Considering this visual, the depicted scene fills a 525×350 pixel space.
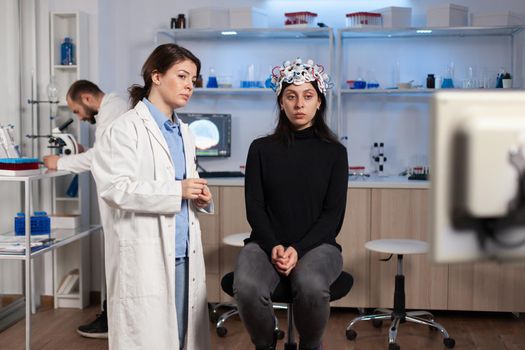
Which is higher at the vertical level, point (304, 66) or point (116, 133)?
point (304, 66)

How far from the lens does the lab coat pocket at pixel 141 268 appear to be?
7.76 feet

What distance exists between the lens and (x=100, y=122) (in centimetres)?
357

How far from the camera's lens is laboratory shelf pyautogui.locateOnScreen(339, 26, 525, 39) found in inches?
174

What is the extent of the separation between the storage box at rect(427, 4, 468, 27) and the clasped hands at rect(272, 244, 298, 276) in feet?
7.87

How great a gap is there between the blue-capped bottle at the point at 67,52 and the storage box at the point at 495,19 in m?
2.49

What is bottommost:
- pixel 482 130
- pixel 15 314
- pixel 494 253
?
pixel 15 314

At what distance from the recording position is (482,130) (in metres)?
0.87

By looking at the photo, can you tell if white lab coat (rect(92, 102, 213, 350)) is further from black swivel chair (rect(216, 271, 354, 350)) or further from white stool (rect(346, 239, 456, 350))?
white stool (rect(346, 239, 456, 350))

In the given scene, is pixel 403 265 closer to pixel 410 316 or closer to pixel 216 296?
pixel 410 316

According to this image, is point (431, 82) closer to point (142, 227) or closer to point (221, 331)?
point (221, 331)

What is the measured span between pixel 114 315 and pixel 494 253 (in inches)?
68.8

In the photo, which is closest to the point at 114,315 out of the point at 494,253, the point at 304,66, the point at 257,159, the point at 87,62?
the point at 257,159

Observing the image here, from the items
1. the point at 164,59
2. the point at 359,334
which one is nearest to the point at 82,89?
the point at 164,59

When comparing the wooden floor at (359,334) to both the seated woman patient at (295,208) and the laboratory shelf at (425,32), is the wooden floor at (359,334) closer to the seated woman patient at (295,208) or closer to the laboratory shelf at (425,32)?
the seated woman patient at (295,208)
